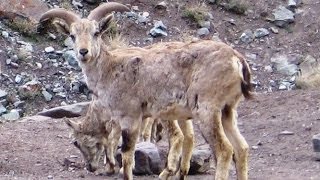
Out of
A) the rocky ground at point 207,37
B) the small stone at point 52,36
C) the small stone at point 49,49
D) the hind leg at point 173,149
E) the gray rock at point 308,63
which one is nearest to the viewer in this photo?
the hind leg at point 173,149

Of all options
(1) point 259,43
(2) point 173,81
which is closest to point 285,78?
(1) point 259,43

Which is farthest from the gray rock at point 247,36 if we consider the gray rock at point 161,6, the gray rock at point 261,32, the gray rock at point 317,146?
the gray rock at point 317,146

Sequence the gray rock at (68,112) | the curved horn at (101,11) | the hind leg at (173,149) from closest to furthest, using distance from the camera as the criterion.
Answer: the hind leg at (173,149)
the curved horn at (101,11)
the gray rock at (68,112)

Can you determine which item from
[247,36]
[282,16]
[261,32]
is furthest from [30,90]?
[282,16]

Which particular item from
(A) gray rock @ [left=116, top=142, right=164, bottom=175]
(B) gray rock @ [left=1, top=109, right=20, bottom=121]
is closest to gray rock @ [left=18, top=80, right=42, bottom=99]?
(B) gray rock @ [left=1, top=109, right=20, bottom=121]

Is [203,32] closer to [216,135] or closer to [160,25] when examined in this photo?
[160,25]

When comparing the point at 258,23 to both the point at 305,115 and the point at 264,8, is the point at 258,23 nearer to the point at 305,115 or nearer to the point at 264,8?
the point at 264,8

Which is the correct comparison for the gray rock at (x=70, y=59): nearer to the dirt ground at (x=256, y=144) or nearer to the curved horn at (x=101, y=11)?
the dirt ground at (x=256, y=144)

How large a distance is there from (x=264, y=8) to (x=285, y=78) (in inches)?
181

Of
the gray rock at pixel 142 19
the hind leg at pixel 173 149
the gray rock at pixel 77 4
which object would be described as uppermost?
A: the hind leg at pixel 173 149

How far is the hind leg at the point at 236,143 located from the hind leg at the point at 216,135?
27cm

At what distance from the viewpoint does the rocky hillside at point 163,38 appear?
19.4 m

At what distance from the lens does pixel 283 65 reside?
71.9 ft

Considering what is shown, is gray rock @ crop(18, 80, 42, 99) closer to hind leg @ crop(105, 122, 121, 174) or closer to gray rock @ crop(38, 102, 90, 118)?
gray rock @ crop(38, 102, 90, 118)
